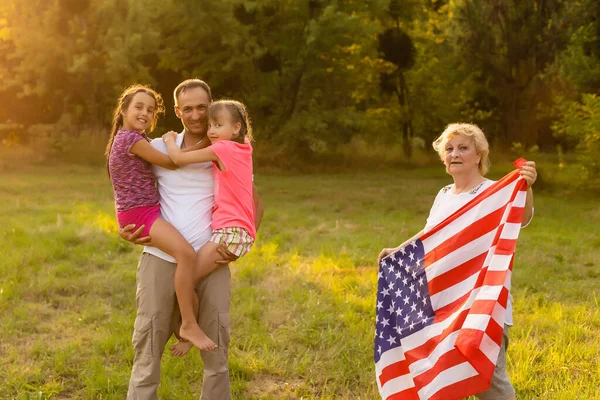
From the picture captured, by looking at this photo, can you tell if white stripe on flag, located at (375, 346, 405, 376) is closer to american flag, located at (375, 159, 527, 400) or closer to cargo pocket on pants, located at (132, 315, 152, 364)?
american flag, located at (375, 159, 527, 400)

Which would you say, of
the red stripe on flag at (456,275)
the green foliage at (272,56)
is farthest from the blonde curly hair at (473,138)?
the green foliage at (272,56)

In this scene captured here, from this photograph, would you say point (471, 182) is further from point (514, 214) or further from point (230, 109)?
point (230, 109)

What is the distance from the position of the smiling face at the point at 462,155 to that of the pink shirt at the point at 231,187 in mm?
1235

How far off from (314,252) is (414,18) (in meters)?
21.4

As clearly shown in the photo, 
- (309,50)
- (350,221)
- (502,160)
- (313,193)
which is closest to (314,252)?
(350,221)

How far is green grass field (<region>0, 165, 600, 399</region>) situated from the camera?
526 centimetres

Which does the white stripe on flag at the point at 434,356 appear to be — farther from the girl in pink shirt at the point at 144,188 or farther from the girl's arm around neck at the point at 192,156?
the girl's arm around neck at the point at 192,156

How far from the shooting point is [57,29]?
935 inches

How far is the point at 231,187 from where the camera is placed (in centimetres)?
387

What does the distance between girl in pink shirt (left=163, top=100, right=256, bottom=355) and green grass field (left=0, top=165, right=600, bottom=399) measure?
1.66 meters

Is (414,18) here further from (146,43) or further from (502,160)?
(146,43)

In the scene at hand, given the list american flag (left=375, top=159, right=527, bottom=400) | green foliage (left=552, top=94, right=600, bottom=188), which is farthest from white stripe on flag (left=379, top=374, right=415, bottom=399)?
green foliage (left=552, top=94, right=600, bottom=188)

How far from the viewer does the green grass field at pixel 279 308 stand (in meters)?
5.26

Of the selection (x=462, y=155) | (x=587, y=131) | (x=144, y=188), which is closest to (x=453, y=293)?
(x=462, y=155)
